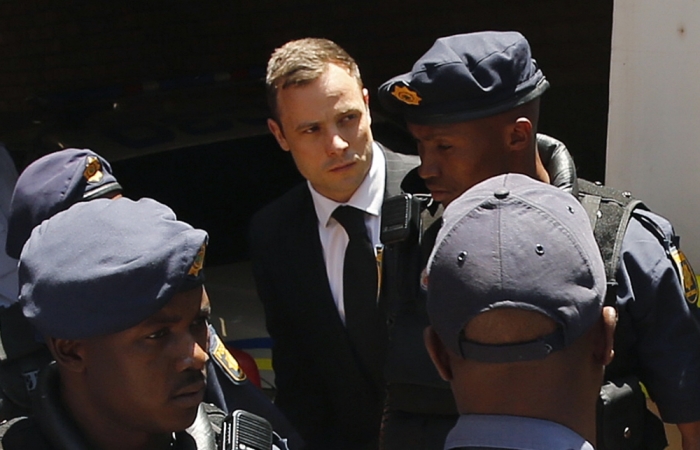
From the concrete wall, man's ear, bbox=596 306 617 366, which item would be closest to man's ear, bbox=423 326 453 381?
man's ear, bbox=596 306 617 366

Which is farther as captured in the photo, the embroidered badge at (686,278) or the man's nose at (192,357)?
the embroidered badge at (686,278)

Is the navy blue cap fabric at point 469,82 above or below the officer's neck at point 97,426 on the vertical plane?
above

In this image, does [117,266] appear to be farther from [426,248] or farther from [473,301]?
[426,248]

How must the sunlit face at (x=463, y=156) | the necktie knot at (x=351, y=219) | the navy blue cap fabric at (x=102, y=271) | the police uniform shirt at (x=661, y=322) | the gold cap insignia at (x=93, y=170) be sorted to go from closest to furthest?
the navy blue cap fabric at (x=102, y=271), the police uniform shirt at (x=661, y=322), the sunlit face at (x=463, y=156), the gold cap insignia at (x=93, y=170), the necktie knot at (x=351, y=219)

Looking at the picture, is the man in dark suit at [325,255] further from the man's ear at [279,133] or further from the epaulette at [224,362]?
the epaulette at [224,362]

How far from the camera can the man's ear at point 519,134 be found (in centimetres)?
207

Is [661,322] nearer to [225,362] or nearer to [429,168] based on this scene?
[429,168]

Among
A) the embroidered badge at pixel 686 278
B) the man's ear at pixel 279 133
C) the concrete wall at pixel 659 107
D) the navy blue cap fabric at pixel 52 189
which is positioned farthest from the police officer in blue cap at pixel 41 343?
the concrete wall at pixel 659 107

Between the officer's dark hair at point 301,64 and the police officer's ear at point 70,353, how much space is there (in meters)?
1.16

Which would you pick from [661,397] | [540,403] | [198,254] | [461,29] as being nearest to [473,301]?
[540,403]

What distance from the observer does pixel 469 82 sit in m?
2.06

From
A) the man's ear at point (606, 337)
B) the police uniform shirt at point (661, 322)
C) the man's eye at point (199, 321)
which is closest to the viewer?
the man's ear at point (606, 337)

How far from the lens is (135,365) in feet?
5.24

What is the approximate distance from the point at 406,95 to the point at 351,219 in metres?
0.47
